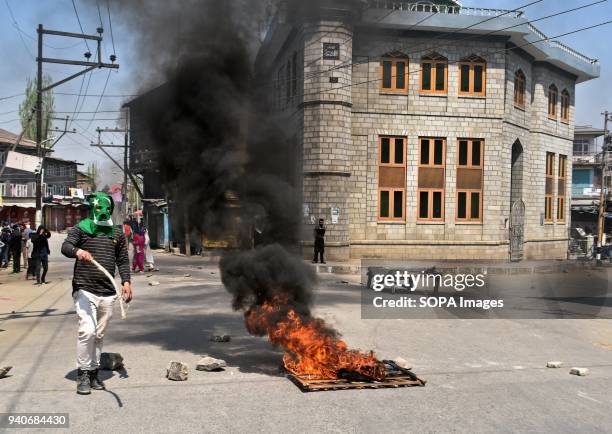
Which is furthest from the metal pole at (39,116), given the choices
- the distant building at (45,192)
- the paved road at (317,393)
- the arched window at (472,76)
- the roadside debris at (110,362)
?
the distant building at (45,192)

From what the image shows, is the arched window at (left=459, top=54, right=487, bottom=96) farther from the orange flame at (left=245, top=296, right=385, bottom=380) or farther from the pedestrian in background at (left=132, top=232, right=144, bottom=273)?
the orange flame at (left=245, top=296, right=385, bottom=380)

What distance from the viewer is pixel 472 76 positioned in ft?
73.6

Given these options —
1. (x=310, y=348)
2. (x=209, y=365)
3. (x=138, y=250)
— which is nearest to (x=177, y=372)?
(x=209, y=365)

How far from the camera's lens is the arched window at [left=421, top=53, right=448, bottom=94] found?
72.1 ft

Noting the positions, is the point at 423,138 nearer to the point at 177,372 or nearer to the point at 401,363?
the point at 401,363

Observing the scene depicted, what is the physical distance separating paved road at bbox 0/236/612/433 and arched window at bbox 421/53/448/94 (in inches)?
576

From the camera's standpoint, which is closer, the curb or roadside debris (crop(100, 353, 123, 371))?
roadside debris (crop(100, 353, 123, 371))

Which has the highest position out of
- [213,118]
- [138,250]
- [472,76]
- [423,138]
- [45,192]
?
[472,76]

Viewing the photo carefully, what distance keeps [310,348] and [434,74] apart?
62.5ft

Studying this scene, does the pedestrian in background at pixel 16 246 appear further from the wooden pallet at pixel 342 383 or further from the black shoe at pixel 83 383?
the wooden pallet at pixel 342 383

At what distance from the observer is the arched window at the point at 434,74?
22.0 meters

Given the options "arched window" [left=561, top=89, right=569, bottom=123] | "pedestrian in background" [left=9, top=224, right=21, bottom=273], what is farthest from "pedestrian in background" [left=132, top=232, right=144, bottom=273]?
"arched window" [left=561, top=89, right=569, bottom=123]

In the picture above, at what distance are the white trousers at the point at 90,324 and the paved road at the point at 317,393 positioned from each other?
13.2 inches

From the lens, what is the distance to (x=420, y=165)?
22406mm
